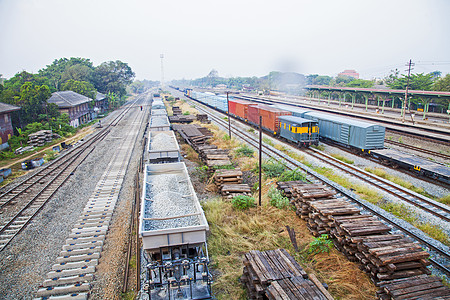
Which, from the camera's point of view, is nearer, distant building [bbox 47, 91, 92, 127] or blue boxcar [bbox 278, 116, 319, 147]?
blue boxcar [bbox 278, 116, 319, 147]

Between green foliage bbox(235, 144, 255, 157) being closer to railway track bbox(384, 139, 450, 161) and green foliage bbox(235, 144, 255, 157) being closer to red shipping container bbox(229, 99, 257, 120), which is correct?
railway track bbox(384, 139, 450, 161)

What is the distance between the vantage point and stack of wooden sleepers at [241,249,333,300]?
657 centimetres

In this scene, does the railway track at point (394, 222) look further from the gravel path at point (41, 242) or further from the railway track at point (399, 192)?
the gravel path at point (41, 242)

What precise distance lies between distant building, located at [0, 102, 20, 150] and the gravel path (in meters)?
14.0

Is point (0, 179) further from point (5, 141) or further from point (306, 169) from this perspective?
point (306, 169)

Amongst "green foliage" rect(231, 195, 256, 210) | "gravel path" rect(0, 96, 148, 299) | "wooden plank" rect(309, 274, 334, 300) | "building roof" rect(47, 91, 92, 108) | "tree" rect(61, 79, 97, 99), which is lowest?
"gravel path" rect(0, 96, 148, 299)

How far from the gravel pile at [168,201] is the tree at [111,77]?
2481 inches

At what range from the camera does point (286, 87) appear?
107 m

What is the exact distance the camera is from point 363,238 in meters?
8.44

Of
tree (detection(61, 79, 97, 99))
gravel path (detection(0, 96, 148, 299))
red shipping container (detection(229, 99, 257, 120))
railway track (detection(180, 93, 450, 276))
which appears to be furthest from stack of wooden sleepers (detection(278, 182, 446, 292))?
tree (detection(61, 79, 97, 99))

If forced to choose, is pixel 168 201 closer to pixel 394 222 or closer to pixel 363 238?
pixel 363 238

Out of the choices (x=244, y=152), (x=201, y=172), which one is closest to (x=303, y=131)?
(x=244, y=152)

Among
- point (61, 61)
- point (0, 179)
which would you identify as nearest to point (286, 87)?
point (61, 61)

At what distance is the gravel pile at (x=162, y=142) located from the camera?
17.3m
